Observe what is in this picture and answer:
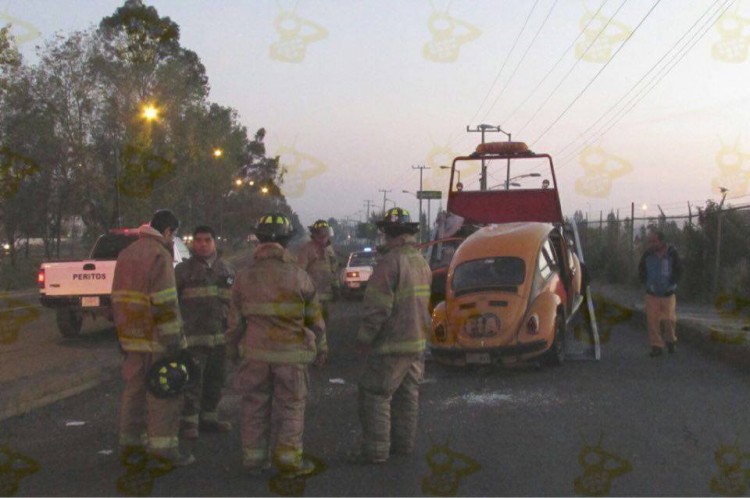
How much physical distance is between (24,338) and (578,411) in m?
11.5

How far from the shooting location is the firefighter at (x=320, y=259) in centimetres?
1181

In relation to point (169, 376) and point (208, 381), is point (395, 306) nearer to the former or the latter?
point (169, 376)

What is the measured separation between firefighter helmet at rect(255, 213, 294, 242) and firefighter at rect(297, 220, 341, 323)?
4.85 m

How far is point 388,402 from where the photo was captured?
7145 mm

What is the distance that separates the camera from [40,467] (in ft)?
23.0

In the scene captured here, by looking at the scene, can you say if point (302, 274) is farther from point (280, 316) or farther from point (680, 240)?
→ point (680, 240)

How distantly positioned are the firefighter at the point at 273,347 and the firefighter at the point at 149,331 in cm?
55

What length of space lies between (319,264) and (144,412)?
194 inches

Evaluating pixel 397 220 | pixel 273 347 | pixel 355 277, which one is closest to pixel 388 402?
pixel 273 347

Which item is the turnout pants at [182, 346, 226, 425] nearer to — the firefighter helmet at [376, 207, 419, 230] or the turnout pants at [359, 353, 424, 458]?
the turnout pants at [359, 353, 424, 458]

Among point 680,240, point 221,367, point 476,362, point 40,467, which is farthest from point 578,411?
point 680,240

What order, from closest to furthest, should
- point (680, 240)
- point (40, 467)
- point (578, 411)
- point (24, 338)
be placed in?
1. point (40, 467)
2. point (578, 411)
3. point (24, 338)
4. point (680, 240)

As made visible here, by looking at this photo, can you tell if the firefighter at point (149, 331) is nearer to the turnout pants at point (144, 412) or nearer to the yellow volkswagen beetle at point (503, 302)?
the turnout pants at point (144, 412)

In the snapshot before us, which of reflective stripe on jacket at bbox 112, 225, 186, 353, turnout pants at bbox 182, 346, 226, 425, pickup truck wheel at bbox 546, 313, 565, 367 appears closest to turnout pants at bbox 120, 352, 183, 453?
reflective stripe on jacket at bbox 112, 225, 186, 353
